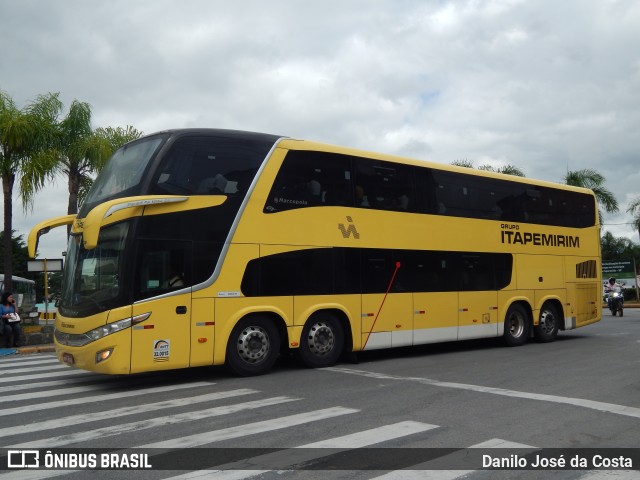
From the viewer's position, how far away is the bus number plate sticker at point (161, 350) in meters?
9.42

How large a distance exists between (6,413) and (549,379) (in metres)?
8.26

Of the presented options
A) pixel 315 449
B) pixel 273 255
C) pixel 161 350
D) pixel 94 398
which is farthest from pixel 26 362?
pixel 315 449

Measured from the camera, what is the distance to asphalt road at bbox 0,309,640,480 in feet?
20.5

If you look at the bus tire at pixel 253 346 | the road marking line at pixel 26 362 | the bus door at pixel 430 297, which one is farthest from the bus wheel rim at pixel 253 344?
the road marking line at pixel 26 362

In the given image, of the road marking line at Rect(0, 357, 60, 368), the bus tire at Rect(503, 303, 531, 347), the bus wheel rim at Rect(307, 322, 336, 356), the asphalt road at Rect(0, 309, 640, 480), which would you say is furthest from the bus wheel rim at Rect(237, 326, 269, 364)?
the bus tire at Rect(503, 303, 531, 347)

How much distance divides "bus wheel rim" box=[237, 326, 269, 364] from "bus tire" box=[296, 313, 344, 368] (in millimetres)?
829

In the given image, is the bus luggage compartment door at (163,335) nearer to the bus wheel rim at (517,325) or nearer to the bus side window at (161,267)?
the bus side window at (161,267)

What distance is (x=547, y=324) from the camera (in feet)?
54.6

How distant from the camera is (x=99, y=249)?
9523mm

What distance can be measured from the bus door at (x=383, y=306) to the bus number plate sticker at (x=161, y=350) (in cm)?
415

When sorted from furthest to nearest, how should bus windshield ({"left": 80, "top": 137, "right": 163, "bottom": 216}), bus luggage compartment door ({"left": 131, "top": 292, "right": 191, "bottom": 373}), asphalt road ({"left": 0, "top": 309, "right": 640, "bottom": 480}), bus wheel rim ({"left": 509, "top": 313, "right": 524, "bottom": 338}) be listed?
bus wheel rim ({"left": 509, "top": 313, "right": 524, "bottom": 338}), bus windshield ({"left": 80, "top": 137, "right": 163, "bottom": 216}), bus luggage compartment door ({"left": 131, "top": 292, "right": 191, "bottom": 373}), asphalt road ({"left": 0, "top": 309, "right": 640, "bottom": 480})

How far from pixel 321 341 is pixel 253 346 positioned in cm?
155

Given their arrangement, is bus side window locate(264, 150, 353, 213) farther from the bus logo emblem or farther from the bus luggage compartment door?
the bus luggage compartment door

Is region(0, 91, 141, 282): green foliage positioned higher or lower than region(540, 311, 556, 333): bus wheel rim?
higher
